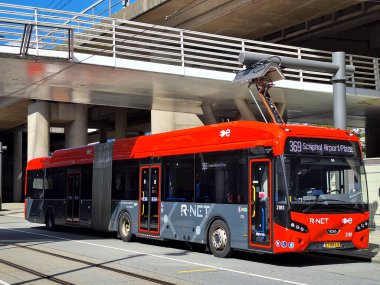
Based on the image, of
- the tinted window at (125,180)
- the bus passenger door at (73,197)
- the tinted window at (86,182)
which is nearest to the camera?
the tinted window at (125,180)

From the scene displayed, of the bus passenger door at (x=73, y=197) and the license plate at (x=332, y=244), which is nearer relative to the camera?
the license plate at (x=332, y=244)

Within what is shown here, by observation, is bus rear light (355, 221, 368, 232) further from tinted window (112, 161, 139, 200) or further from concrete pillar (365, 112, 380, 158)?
concrete pillar (365, 112, 380, 158)

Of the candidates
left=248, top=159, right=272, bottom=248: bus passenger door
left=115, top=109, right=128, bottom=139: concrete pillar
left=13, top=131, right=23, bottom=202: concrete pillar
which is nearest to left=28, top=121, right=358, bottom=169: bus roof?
left=248, top=159, right=272, bottom=248: bus passenger door

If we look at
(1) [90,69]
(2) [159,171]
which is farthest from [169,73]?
(2) [159,171]

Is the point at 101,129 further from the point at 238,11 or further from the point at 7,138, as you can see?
the point at 238,11

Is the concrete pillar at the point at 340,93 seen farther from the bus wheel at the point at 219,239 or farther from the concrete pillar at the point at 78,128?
the concrete pillar at the point at 78,128

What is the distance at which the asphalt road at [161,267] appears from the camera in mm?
10188

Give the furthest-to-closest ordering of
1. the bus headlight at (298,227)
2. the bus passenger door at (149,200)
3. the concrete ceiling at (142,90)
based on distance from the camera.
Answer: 1. the concrete ceiling at (142,90)
2. the bus passenger door at (149,200)
3. the bus headlight at (298,227)

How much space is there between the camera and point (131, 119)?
54.5 metres

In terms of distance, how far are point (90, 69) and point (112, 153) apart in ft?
10.7

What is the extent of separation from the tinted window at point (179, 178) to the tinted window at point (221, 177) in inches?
12.0

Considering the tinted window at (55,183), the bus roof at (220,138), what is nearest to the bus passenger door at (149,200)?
the bus roof at (220,138)

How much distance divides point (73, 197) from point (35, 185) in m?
4.21

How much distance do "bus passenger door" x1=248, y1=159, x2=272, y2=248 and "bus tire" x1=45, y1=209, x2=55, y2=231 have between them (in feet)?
42.3
